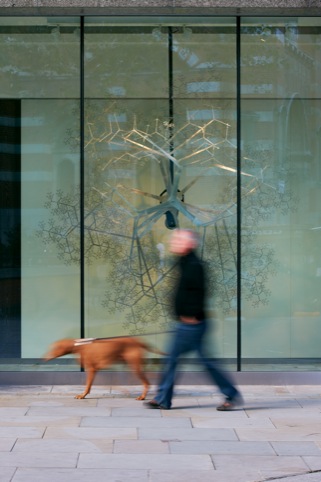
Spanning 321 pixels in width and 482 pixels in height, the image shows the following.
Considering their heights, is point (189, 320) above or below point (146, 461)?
above

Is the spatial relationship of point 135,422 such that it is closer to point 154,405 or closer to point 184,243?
point 154,405

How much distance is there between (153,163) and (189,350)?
329 centimetres

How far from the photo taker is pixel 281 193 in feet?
42.9

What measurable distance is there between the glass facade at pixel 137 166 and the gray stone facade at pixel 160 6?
0.41 meters

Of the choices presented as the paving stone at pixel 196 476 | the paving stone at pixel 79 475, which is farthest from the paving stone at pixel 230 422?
the paving stone at pixel 79 475

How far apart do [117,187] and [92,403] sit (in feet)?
9.61

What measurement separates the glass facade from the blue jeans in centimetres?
222

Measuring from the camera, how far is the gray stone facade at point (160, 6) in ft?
→ 40.3

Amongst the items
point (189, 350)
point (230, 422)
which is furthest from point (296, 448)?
point (189, 350)

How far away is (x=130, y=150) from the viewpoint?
12984mm

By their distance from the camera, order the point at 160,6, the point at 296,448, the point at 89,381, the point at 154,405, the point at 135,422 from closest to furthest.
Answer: the point at 296,448 → the point at 135,422 → the point at 154,405 → the point at 89,381 → the point at 160,6

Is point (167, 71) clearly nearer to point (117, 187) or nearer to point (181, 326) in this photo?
point (117, 187)

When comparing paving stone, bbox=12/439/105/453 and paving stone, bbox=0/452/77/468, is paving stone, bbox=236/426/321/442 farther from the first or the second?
paving stone, bbox=0/452/77/468

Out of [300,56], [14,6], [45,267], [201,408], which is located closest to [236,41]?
[300,56]
